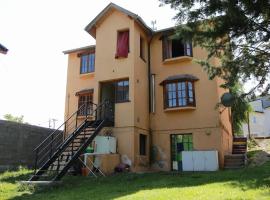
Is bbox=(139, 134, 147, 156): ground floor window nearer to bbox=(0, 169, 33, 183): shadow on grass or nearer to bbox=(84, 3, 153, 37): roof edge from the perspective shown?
bbox=(0, 169, 33, 183): shadow on grass

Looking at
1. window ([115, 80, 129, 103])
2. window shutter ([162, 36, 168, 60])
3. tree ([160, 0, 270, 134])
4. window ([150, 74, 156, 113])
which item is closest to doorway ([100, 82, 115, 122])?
window ([115, 80, 129, 103])

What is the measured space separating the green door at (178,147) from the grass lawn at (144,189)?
18.5 feet

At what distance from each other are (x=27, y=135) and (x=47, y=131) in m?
2.08

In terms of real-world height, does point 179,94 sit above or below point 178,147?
above

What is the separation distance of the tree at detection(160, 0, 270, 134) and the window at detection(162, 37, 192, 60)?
878cm

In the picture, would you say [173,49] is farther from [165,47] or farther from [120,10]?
[120,10]

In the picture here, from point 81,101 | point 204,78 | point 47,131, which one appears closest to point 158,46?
point 204,78

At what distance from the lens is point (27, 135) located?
19.7 m

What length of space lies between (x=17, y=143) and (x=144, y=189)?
10.6m

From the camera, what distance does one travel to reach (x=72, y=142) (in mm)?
15875

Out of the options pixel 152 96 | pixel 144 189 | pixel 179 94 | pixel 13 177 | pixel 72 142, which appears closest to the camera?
pixel 144 189

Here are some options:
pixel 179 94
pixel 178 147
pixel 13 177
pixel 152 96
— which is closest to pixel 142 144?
pixel 178 147

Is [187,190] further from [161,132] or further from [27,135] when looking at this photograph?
[27,135]

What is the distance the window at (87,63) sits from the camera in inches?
907
